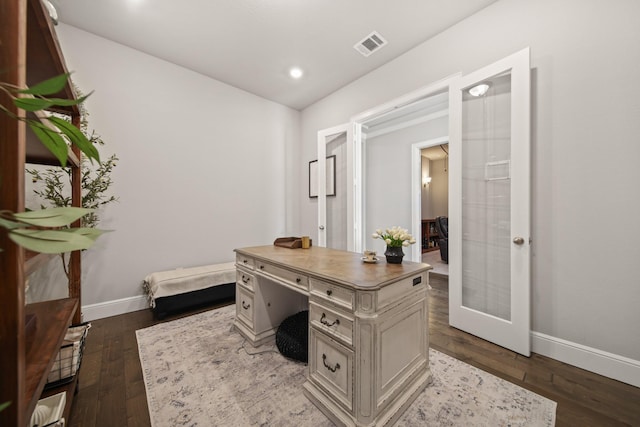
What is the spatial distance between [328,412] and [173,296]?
2.04 m

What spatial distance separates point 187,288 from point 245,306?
954 millimetres

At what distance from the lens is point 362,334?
1.21 meters

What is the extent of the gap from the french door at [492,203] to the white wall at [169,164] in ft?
8.92

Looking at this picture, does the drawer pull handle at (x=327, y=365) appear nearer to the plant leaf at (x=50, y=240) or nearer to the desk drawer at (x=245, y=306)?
the desk drawer at (x=245, y=306)

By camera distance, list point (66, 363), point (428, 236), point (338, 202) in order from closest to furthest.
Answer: point (66, 363), point (338, 202), point (428, 236)

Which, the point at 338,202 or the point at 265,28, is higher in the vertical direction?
the point at 265,28

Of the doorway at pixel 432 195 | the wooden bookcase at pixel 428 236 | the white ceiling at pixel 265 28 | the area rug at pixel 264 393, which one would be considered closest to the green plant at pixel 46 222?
the area rug at pixel 264 393

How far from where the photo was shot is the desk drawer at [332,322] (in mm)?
1271

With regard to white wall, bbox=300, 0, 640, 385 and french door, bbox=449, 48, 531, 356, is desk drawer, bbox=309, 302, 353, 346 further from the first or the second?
white wall, bbox=300, 0, 640, 385

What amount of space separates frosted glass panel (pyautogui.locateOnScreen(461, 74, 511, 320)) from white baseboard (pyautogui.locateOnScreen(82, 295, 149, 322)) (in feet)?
11.3

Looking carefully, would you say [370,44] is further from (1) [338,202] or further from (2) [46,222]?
(2) [46,222]

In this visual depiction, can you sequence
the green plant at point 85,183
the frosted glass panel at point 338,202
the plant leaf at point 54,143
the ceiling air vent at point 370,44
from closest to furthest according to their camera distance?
the plant leaf at point 54,143, the green plant at point 85,183, the ceiling air vent at point 370,44, the frosted glass panel at point 338,202

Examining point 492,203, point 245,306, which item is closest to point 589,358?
point 492,203

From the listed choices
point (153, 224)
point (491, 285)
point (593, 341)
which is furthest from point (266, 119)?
point (593, 341)
